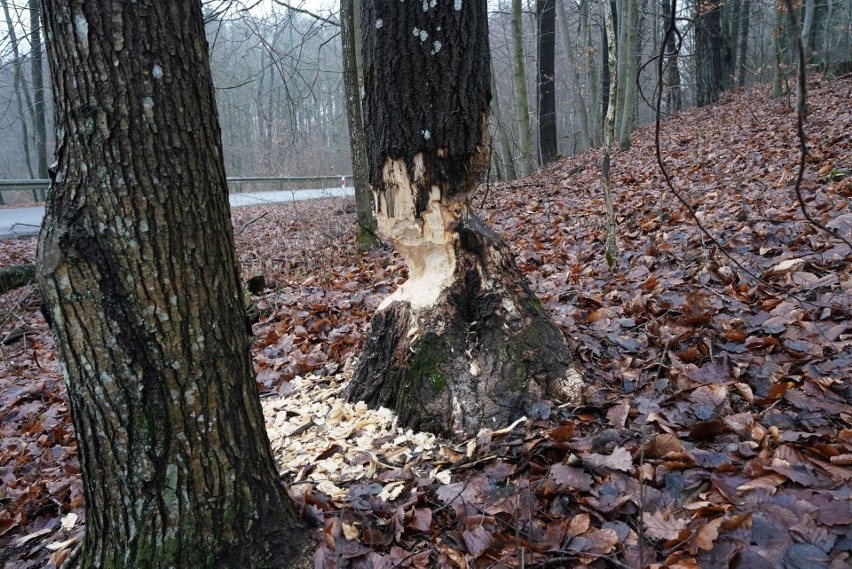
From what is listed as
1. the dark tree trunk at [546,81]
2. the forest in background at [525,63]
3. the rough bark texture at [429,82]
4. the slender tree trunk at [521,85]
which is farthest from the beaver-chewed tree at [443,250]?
the dark tree trunk at [546,81]

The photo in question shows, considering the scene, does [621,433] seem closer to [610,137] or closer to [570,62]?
[610,137]

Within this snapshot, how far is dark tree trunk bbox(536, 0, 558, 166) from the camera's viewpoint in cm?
1362

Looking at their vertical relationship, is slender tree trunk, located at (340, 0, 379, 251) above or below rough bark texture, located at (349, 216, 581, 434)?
above

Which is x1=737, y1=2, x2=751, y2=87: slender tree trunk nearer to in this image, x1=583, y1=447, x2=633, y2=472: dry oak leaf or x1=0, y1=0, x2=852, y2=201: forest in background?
x1=0, y1=0, x2=852, y2=201: forest in background

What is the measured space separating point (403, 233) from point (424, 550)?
1558 mm

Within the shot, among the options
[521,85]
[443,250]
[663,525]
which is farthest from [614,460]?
[521,85]

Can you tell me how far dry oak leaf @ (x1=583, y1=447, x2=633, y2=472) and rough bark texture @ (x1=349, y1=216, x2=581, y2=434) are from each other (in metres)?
0.48

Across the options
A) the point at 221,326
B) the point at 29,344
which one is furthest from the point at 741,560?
the point at 29,344

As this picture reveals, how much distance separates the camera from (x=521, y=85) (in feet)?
36.9

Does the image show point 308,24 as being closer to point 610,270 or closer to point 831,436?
point 610,270

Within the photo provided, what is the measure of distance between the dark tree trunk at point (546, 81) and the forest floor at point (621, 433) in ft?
30.8

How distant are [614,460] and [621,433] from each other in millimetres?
239

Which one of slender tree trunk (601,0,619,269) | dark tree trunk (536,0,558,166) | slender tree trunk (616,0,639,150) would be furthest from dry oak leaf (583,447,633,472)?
dark tree trunk (536,0,558,166)

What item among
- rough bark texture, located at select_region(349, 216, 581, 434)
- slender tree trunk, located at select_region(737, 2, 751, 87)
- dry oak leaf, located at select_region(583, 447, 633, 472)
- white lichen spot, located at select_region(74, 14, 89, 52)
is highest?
slender tree trunk, located at select_region(737, 2, 751, 87)
